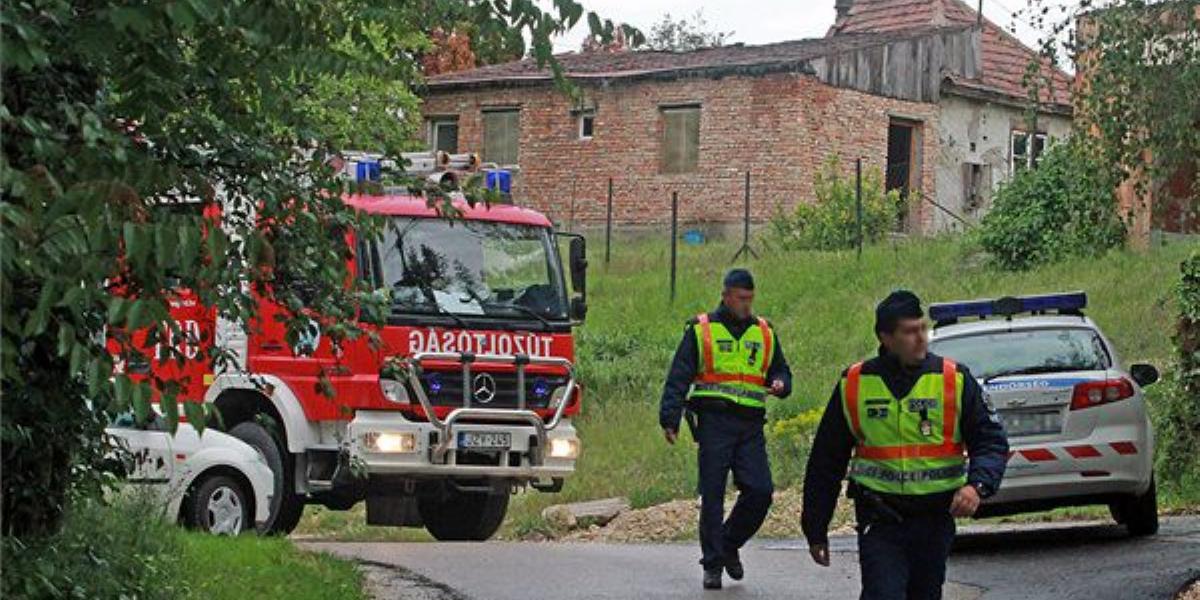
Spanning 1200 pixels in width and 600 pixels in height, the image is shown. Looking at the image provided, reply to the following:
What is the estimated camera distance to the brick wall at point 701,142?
40.6m

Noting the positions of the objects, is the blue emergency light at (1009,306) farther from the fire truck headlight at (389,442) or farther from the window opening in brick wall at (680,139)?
the window opening in brick wall at (680,139)

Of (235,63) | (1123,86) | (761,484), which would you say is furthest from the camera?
(1123,86)

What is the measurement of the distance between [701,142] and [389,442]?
24.7 meters

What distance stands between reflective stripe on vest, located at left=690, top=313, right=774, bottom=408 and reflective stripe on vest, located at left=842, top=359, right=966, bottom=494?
4.23 m

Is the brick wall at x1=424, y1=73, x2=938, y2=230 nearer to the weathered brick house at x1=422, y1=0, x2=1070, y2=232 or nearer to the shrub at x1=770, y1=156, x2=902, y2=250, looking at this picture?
the weathered brick house at x1=422, y1=0, x2=1070, y2=232

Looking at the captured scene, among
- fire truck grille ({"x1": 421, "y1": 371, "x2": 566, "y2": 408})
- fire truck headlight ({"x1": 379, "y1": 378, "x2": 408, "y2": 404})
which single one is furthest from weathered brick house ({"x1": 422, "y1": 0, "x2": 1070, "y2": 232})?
fire truck headlight ({"x1": 379, "y1": 378, "x2": 408, "y2": 404})

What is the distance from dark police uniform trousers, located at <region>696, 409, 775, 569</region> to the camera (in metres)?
13.4

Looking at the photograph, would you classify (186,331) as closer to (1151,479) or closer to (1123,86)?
(1123,86)

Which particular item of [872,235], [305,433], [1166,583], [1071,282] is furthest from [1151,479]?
[872,235]

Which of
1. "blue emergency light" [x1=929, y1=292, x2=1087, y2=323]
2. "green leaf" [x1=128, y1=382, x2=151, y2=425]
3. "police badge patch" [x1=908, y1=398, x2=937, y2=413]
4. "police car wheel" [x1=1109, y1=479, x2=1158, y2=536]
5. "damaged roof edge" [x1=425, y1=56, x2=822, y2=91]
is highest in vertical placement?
"damaged roof edge" [x1=425, y1=56, x2=822, y2=91]

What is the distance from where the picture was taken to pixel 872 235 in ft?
118

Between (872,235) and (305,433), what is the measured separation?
19.5 m

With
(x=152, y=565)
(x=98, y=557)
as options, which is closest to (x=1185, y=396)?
(x=152, y=565)

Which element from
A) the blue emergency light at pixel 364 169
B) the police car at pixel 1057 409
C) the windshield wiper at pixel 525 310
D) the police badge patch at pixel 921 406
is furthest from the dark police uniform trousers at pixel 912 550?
the windshield wiper at pixel 525 310
